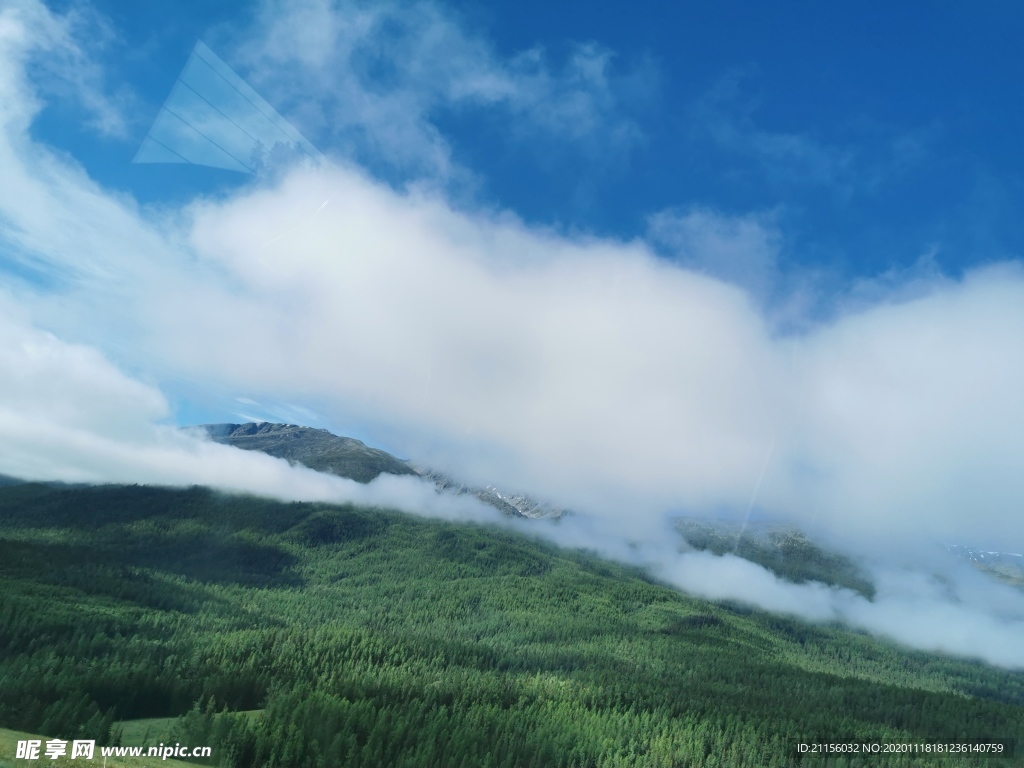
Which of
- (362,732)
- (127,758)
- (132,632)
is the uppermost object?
(127,758)

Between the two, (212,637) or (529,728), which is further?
(212,637)

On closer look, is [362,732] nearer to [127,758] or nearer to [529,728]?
[529,728]

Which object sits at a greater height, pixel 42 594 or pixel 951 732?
pixel 951 732

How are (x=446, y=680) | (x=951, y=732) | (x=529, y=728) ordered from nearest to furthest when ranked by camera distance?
(x=529, y=728) → (x=446, y=680) → (x=951, y=732)

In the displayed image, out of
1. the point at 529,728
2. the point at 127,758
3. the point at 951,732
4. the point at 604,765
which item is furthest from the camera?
the point at 951,732

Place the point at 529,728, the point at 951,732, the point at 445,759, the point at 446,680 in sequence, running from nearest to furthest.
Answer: the point at 445,759 → the point at 529,728 → the point at 446,680 → the point at 951,732

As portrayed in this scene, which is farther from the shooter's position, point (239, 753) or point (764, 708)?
point (764, 708)

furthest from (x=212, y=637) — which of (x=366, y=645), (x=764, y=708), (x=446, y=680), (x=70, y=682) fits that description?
(x=764, y=708)

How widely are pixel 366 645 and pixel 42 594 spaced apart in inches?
4114

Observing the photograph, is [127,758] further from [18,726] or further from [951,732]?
[951,732]

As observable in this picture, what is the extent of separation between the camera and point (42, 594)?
189m

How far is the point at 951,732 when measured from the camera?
183125mm

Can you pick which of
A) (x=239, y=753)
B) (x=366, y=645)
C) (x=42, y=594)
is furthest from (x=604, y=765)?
(x=42, y=594)

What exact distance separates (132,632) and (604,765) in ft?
465
